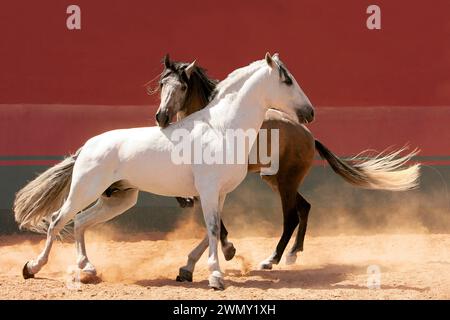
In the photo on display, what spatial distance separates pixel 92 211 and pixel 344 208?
3.71 m

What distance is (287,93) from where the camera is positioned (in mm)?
6148

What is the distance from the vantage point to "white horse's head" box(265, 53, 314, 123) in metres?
6.12

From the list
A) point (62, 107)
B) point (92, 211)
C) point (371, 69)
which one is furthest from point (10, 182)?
point (371, 69)

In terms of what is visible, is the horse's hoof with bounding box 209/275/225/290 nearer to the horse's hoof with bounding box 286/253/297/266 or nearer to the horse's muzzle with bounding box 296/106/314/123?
the horse's muzzle with bounding box 296/106/314/123

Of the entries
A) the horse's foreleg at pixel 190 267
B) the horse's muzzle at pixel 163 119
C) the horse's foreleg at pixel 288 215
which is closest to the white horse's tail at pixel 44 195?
the horse's muzzle at pixel 163 119

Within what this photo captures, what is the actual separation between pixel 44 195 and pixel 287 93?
6.97 ft

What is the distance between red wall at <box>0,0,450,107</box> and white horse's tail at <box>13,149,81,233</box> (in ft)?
8.97

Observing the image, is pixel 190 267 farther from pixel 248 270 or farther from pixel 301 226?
pixel 301 226

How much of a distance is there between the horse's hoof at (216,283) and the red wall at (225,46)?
149 inches

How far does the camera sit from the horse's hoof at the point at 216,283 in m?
5.80

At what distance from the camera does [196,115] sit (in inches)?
247

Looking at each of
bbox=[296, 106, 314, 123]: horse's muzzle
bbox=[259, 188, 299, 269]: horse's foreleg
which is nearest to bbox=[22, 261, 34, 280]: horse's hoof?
bbox=[259, 188, 299, 269]: horse's foreleg

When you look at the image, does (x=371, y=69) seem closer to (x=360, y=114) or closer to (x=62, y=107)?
(x=360, y=114)

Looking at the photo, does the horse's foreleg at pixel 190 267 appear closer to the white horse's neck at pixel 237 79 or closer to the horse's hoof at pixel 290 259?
the white horse's neck at pixel 237 79
